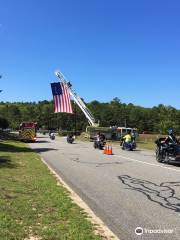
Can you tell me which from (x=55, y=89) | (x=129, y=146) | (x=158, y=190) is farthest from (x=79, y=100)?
(x=158, y=190)

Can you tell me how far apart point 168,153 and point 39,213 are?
49.5 feet

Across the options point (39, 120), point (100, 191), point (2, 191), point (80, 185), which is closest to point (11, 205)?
point (2, 191)

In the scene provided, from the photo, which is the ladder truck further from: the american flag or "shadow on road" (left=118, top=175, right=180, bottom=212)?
"shadow on road" (left=118, top=175, right=180, bottom=212)

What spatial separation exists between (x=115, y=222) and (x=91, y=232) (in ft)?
3.86

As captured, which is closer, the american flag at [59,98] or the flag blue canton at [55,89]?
the american flag at [59,98]

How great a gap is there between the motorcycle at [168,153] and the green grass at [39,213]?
9.98m

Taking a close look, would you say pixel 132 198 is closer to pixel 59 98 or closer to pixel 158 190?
pixel 158 190

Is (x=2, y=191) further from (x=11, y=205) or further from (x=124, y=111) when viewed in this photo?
(x=124, y=111)

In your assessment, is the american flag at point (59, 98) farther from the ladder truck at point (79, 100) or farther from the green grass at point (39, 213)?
the green grass at point (39, 213)

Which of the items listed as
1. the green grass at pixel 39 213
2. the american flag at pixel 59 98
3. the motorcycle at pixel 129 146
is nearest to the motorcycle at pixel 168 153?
the green grass at pixel 39 213

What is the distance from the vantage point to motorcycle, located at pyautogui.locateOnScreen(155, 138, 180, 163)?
2220cm

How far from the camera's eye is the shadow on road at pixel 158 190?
1049 centimetres

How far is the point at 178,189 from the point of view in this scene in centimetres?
1273

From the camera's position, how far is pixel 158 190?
1260 cm
